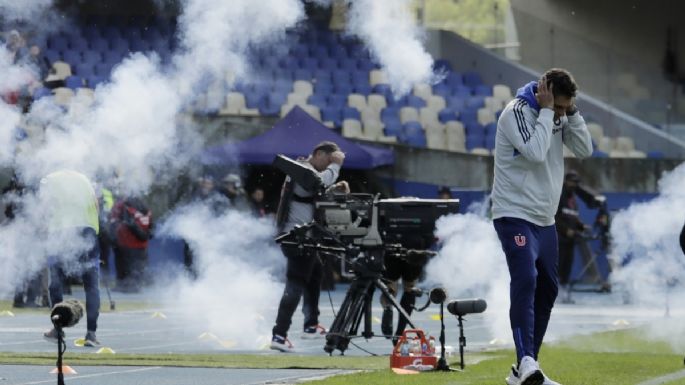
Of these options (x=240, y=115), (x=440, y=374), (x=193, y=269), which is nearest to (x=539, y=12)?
(x=240, y=115)

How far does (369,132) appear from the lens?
3053 centimetres

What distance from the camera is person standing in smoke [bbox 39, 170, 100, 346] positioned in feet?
53.2

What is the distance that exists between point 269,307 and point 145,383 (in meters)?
11.1

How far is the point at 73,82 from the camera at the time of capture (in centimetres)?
2881

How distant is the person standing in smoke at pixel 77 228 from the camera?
16203mm

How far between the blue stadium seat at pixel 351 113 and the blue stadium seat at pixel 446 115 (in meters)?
1.71

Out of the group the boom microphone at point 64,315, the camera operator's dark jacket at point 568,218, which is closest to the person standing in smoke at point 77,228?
the boom microphone at point 64,315

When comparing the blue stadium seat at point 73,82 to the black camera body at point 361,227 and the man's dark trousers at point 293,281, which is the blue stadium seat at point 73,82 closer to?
the man's dark trousers at point 293,281

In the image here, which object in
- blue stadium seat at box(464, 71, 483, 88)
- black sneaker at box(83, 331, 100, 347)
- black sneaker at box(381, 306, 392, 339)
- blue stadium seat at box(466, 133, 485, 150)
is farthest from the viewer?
blue stadium seat at box(464, 71, 483, 88)

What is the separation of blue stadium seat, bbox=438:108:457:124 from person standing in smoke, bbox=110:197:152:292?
21.5 feet

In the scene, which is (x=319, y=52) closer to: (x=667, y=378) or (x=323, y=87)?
(x=323, y=87)

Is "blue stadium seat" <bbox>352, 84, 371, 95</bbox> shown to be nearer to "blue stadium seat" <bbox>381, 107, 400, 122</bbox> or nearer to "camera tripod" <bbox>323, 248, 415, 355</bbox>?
"blue stadium seat" <bbox>381, 107, 400, 122</bbox>

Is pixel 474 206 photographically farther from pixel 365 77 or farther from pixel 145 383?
pixel 145 383

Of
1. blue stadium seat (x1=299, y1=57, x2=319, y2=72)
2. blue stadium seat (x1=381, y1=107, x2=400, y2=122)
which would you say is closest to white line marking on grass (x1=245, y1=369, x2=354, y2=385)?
blue stadium seat (x1=381, y1=107, x2=400, y2=122)
